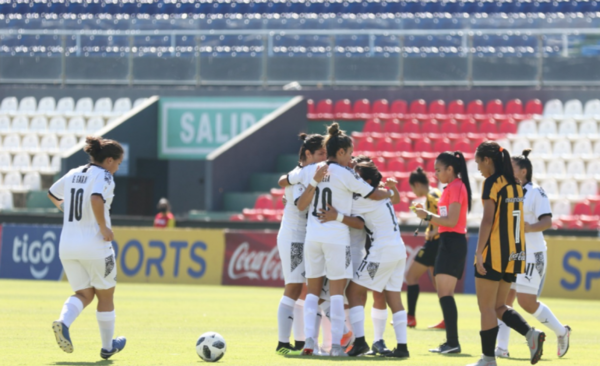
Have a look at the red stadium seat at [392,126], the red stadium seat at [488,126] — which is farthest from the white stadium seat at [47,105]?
the red stadium seat at [488,126]

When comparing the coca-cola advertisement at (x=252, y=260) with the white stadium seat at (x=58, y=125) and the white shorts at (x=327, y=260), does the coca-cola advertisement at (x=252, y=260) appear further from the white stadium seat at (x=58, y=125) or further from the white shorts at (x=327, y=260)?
the white shorts at (x=327, y=260)

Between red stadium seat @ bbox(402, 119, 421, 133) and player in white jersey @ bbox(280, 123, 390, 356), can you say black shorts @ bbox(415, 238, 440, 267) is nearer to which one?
player in white jersey @ bbox(280, 123, 390, 356)

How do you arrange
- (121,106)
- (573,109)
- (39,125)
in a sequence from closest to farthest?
(573,109) → (121,106) → (39,125)

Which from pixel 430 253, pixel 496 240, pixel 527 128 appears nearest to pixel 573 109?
pixel 527 128

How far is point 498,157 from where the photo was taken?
8.59 meters

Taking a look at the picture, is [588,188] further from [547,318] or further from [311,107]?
[547,318]

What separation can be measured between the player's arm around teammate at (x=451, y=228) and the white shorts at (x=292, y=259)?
4.32ft

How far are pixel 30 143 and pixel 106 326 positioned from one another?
20.7 meters

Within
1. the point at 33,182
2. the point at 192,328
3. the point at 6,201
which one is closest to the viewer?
the point at 192,328

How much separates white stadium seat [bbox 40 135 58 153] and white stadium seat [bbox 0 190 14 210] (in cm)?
203

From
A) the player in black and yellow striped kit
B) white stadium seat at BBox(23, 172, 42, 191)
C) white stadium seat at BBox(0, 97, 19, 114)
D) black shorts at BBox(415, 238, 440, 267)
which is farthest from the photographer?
white stadium seat at BBox(0, 97, 19, 114)

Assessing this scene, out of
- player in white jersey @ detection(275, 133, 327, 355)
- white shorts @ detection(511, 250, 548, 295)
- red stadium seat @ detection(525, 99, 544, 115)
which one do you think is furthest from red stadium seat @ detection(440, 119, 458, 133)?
player in white jersey @ detection(275, 133, 327, 355)

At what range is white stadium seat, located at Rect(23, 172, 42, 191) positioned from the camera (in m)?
27.0

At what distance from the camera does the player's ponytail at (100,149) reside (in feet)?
30.3
